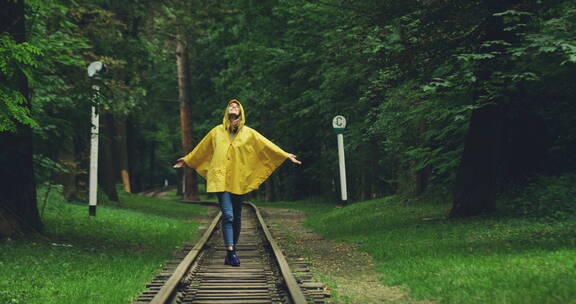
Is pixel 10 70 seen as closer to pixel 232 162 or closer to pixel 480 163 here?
pixel 232 162

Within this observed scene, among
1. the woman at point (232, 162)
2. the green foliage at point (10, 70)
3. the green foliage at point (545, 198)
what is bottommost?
the green foliage at point (545, 198)

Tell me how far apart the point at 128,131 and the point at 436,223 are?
33.7 m

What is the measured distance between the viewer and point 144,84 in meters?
41.5

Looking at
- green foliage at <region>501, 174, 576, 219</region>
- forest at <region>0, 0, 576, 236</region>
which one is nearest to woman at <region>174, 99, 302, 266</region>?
forest at <region>0, 0, 576, 236</region>

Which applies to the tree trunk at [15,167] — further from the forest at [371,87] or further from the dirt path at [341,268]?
the dirt path at [341,268]

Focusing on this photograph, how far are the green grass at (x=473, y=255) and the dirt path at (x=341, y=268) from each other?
21 cm

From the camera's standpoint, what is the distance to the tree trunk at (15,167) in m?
11.2

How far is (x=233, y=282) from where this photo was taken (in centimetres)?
810

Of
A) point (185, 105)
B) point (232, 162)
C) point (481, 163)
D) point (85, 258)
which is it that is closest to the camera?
point (232, 162)

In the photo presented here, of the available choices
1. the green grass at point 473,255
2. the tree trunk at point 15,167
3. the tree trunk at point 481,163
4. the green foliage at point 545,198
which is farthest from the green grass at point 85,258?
the green foliage at point 545,198

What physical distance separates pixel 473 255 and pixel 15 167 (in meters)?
7.69

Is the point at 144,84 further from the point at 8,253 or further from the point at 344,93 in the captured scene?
the point at 8,253

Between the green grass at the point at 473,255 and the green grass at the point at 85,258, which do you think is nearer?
the green grass at the point at 473,255

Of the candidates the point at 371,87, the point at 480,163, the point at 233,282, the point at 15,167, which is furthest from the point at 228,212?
the point at 371,87
